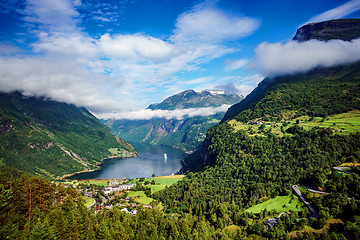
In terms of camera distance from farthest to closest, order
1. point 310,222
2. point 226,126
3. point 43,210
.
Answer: point 226,126 → point 310,222 → point 43,210

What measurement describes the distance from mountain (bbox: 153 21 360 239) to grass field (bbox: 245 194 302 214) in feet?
2.89

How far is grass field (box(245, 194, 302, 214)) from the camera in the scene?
2694 inches

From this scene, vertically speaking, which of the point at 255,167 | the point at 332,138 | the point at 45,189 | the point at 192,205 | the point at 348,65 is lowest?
the point at 192,205

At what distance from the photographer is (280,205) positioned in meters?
72.8

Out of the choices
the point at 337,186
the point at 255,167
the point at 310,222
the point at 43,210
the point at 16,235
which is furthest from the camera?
the point at 255,167

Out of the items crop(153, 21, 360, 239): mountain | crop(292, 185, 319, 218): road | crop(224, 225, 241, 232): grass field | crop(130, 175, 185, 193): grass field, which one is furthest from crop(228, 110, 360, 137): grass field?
crop(224, 225, 241, 232): grass field

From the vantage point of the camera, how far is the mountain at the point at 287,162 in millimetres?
59500

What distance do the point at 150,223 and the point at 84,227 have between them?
19398 mm

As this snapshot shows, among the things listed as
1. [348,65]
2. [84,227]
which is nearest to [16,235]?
[84,227]

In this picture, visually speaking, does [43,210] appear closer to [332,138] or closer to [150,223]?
[150,223]

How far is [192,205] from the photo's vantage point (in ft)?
319

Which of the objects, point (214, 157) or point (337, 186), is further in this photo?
point (214, 157)

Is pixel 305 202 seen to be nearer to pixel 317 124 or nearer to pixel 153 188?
pixel 317 124

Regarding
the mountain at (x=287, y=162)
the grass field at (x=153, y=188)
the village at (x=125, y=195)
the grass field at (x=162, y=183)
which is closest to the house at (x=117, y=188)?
the village at (x=125, y=195)
